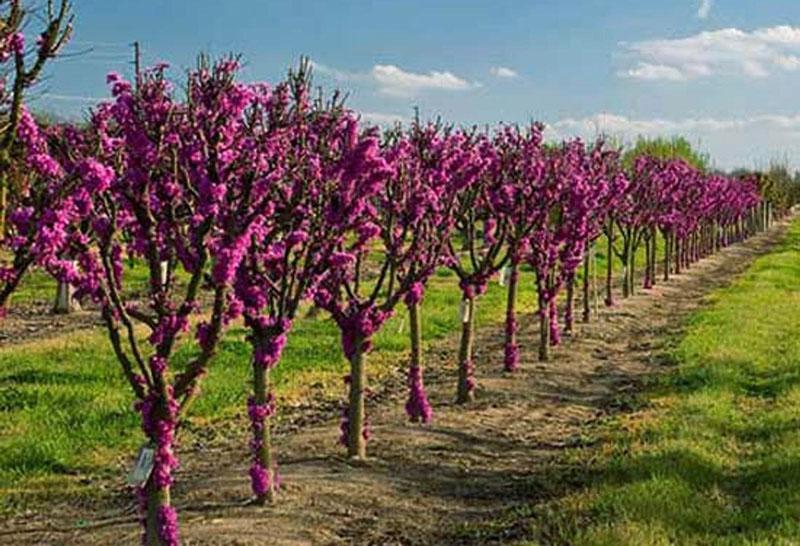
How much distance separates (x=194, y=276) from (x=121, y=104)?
1.50 metres

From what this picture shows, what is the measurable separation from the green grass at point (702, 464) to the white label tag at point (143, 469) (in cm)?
345

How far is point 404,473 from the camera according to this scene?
39.1 feet

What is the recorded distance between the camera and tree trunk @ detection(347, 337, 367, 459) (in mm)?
12109

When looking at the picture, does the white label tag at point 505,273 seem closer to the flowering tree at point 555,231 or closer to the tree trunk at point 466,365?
the flowering tree at point 555,231

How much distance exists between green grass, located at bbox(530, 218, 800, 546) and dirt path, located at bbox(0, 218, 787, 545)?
29.6 inches

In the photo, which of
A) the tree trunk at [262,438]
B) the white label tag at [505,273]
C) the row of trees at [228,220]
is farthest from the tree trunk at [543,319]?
the tree trunk at [262,438]

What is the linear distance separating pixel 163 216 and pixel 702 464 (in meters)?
6.51

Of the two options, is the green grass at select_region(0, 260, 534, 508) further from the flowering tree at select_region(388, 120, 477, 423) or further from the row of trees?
the flowering tree at select_region(388, 120, 477, 423)

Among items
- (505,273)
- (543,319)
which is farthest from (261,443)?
(543,319)

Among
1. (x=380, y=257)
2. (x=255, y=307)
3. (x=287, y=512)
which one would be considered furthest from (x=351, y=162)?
(x=380, y=257)

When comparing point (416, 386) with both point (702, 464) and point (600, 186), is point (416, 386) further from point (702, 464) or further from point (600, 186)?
point (600, 186)

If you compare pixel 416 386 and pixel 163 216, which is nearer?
pixel 163 216

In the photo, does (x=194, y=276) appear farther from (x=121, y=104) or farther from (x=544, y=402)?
(x=544, y=402)

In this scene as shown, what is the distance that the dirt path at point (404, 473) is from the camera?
9.79 m
